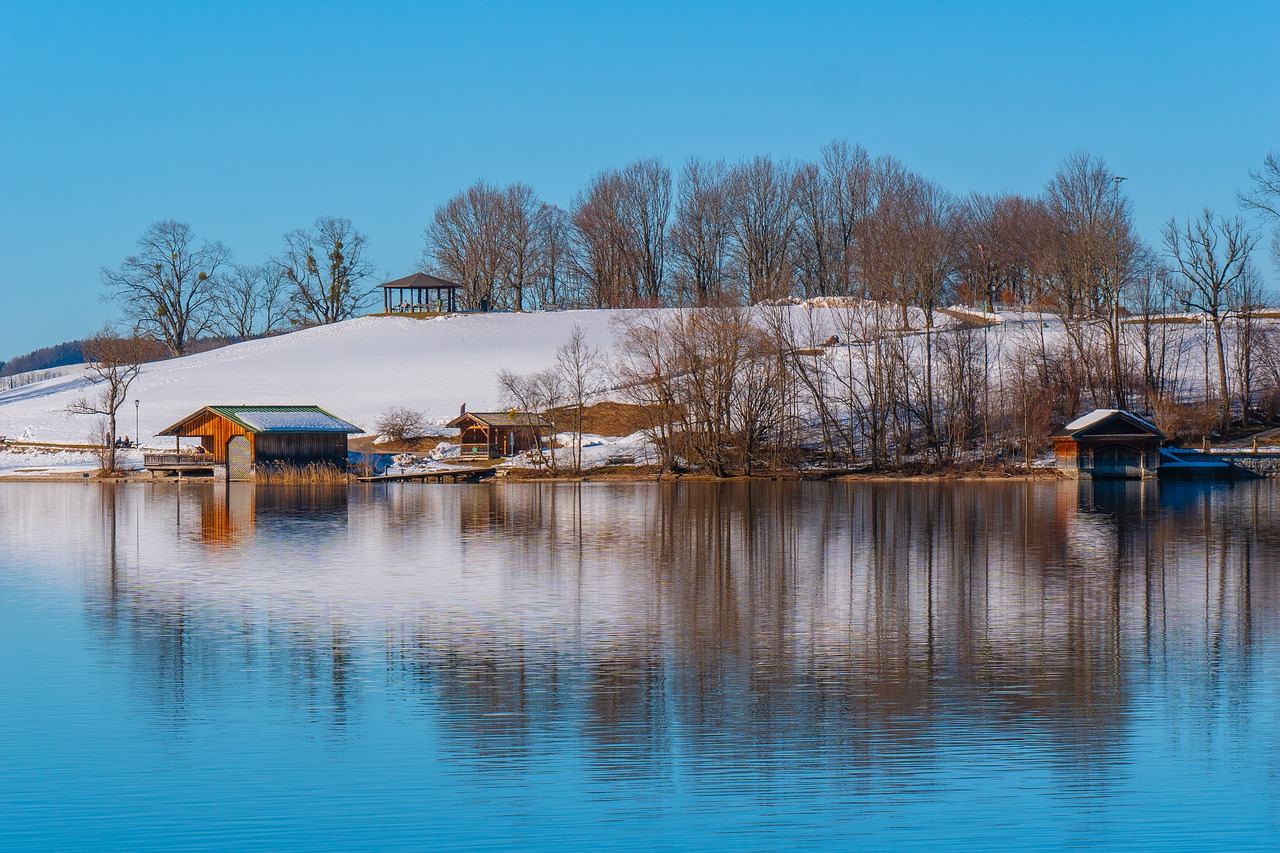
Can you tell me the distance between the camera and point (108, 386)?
300 ft

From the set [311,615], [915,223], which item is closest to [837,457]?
[915,223]

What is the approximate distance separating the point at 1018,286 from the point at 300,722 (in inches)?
4263

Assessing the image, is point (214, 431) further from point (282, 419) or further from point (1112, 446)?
point (1112, 446)

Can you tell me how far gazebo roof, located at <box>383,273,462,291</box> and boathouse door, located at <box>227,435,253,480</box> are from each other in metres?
50.7

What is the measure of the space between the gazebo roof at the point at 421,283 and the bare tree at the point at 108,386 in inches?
863

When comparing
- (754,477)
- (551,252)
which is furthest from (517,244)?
(754,477)

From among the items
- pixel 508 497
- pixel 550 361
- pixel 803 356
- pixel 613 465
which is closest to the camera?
pixel 508 497

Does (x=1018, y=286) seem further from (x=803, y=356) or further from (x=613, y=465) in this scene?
(x=613, y=465)

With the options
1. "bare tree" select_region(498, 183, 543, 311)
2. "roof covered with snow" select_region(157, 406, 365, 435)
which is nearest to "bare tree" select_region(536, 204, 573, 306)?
"bare tree" select_region(498, 183, 543, 311)

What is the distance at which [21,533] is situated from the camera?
36.8 meters

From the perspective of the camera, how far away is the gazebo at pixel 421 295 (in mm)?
117438

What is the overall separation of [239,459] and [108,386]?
3013 centimetres

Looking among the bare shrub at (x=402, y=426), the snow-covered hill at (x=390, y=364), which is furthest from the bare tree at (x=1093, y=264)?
the bare shrub at (x=402, y=426)

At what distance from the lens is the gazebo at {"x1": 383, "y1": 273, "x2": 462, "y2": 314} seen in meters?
117
